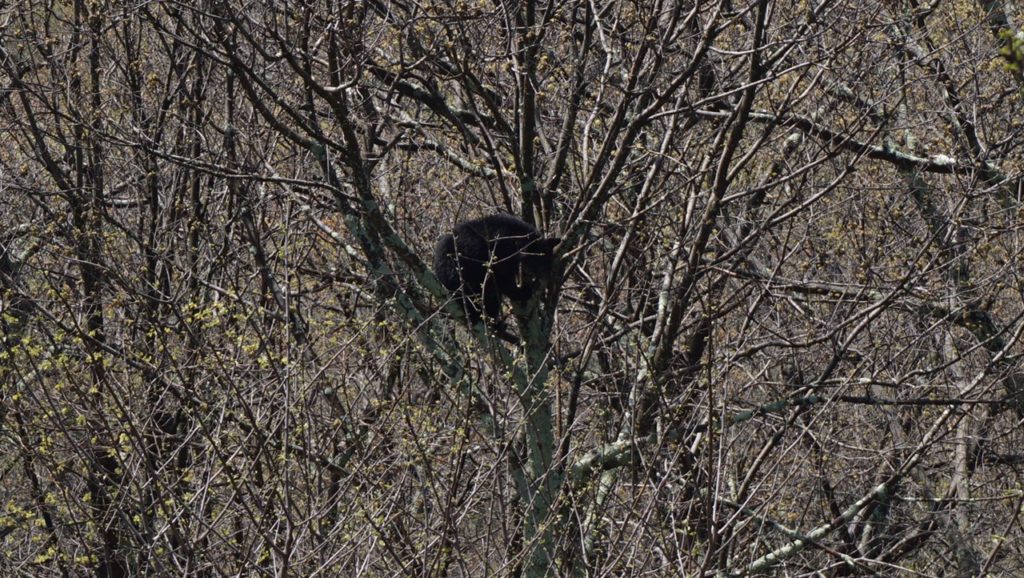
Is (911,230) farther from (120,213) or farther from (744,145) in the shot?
(120,213)

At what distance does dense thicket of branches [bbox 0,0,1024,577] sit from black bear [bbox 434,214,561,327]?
16 centimetres

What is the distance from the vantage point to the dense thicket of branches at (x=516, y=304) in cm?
573

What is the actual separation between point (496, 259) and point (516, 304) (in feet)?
1.12

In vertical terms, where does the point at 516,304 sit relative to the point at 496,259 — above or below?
below

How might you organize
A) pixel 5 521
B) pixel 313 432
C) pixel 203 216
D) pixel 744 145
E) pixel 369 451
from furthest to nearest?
1. pixel 744 145
2. pixel 203 216
3. pixel 5 521
4. pixel 313 432
5. pixel 369 451

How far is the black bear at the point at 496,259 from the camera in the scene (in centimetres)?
688

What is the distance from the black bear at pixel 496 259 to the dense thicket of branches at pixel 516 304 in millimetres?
165

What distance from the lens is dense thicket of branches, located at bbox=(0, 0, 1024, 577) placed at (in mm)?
5730

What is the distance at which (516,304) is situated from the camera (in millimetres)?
6902

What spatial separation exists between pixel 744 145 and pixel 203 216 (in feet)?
15.7

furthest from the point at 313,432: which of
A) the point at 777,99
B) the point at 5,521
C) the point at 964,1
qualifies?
the point at 964,1

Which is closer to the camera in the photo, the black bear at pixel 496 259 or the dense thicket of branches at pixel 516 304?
the dense thicket of branches at pixel 516 304

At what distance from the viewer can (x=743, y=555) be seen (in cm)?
692

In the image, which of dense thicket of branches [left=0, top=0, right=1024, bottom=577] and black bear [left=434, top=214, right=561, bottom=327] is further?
black bear [left=434, top=214, right=561, bottom=327]
